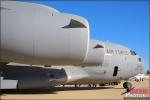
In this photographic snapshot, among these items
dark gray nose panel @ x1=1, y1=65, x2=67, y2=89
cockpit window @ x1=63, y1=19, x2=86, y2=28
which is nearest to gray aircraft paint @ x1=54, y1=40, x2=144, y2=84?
dark gray nose panel @ x1=1, y1=65, x2=67, y2=89

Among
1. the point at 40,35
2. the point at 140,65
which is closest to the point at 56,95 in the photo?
the point at 40,35

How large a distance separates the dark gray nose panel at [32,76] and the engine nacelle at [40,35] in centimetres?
236

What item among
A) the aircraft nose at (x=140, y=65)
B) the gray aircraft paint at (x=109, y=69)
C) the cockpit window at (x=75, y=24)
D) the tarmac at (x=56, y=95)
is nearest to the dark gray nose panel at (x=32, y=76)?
the tarmac at (x=56, y=95)

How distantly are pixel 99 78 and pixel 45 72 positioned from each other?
4838 mm

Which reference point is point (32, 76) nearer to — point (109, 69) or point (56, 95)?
point (56, 95)

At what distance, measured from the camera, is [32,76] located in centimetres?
1764

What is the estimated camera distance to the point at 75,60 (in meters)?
15.4

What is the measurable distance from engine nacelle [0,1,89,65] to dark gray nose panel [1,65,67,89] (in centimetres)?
236

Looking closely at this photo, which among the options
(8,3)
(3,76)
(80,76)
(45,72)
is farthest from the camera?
(80,76)

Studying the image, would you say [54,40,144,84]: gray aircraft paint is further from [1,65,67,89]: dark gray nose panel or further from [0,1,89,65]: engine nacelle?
[0,1,89,65]: engine nacelle

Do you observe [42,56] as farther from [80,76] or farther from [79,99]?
[80,76]

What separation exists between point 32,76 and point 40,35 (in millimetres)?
3925

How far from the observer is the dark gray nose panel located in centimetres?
1711

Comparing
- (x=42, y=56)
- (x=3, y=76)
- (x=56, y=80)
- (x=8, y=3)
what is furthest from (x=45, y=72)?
(x=8, y=3)
